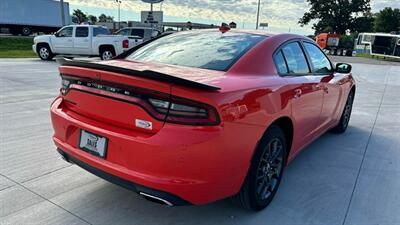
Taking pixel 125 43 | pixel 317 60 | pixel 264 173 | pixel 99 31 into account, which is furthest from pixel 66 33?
pixel 264 173

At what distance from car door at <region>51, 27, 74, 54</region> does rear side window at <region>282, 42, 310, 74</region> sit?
14116mm

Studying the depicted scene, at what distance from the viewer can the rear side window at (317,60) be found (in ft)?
13.3

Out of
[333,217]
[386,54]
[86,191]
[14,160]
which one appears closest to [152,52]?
[86,191]

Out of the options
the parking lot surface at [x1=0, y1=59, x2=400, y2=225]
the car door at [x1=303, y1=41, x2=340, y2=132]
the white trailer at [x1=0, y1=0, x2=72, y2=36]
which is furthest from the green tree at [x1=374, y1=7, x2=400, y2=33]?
the car door at [x1=303, y1=41, x2=340, y2=132]

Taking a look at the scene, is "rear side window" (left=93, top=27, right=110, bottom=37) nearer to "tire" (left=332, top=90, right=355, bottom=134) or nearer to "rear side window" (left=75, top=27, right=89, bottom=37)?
"rear side window" (left=75, top=27, right=89, bottom=37)

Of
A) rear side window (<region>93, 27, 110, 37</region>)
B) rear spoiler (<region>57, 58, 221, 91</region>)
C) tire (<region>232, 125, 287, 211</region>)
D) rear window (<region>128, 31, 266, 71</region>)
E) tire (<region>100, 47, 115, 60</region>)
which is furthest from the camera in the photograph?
rear side window (<region>93, 27, 110, 37</region>)

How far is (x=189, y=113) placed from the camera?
2.23 metres

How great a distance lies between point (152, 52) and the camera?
3.54 metres

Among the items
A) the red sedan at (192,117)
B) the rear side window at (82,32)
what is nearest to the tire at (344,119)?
the red sedan at (192,117)

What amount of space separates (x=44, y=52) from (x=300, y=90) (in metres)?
15.3

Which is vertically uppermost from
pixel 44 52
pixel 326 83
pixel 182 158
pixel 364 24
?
pixel 364 24

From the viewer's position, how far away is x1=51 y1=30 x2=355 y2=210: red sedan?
7.31 feet

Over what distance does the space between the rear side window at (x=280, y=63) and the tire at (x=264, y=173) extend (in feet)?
1.87

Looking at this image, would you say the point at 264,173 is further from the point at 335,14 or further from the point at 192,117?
the point at 335,14
